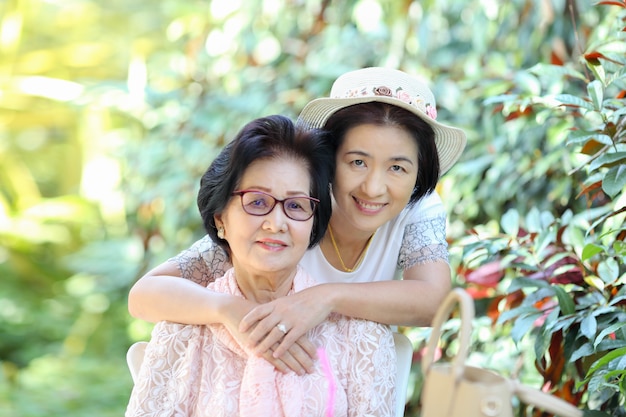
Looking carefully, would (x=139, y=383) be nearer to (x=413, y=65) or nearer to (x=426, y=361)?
(x=426, y=361)

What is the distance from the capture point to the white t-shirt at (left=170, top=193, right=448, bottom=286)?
2086mm

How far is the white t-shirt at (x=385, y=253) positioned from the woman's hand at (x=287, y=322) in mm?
330

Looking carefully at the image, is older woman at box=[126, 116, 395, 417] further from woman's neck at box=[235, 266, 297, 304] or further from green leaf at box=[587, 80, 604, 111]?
green leaf at box=[587, 80, 604, 111]

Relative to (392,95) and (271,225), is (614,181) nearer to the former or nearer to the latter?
(392,95)

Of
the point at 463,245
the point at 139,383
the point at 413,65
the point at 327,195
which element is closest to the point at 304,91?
the point at 413,65

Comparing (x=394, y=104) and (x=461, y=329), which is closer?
(x=461, y=329)

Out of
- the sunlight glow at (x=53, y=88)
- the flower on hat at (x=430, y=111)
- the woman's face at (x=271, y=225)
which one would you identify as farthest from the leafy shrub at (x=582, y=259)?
the sunlight glow at (x=53, y=88)

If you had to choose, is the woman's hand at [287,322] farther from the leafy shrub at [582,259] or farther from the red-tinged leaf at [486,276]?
the red-tinged leaf at [486,276]

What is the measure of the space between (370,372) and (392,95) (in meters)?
0.65

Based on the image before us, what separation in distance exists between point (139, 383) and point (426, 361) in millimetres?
790

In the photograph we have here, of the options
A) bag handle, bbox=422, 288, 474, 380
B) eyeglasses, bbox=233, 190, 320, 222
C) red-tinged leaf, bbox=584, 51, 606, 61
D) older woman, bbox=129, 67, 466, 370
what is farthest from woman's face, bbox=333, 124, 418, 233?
bag handle, bbox=422, 288, 474, 380

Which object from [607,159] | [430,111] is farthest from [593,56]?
[430,111]

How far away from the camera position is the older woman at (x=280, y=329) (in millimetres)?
1702

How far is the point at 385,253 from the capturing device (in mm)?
2176
